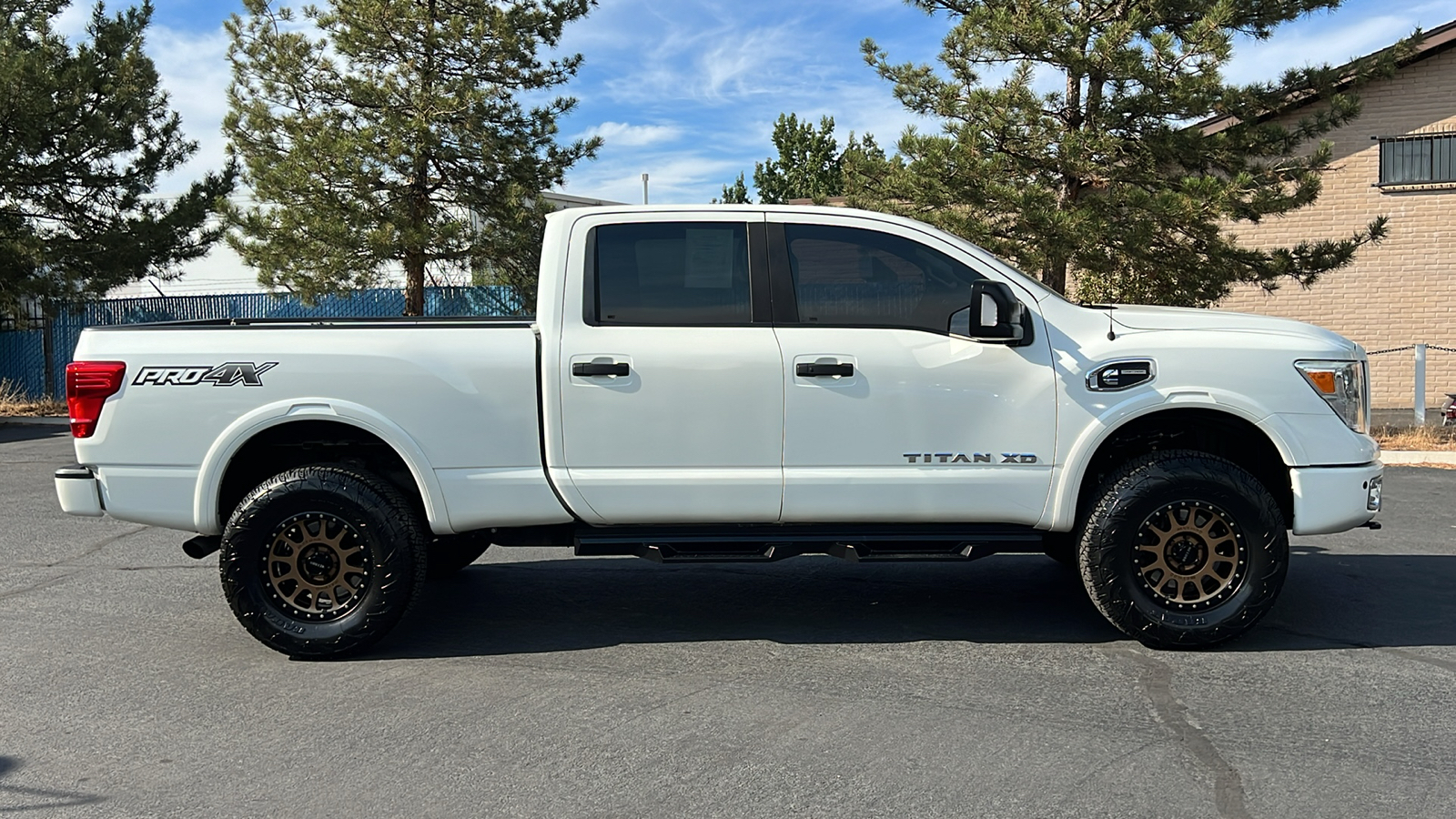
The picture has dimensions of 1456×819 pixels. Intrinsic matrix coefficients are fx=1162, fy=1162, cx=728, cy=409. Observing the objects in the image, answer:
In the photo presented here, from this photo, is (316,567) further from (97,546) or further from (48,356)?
(48,356)

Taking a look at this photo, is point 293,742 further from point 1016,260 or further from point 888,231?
point 1016,260

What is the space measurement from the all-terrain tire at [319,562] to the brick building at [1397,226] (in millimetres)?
15878

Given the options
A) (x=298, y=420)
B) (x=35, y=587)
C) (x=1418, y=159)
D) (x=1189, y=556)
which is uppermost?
(x=1418, y=159)

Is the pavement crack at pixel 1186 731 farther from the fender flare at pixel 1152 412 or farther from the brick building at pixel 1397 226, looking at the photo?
the brick building at pixel 1397 226

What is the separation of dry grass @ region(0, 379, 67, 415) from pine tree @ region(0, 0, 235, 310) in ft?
5.79

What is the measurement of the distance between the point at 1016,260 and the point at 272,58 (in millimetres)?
12578

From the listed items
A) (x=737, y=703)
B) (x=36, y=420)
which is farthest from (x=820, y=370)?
(x=36, y=420)

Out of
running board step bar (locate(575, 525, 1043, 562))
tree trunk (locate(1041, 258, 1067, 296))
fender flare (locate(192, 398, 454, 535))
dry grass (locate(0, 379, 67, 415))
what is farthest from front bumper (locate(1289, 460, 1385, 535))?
dry grass (locate(0, 379, 67, 415))

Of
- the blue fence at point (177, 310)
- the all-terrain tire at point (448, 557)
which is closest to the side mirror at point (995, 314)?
the all-terrain tire at point (448, 557)

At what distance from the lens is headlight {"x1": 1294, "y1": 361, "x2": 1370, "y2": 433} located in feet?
17.5

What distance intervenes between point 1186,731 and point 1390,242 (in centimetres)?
1618

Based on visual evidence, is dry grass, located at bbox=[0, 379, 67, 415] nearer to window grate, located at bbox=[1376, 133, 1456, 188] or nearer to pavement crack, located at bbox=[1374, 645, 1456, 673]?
pavement crack, located at bbox=[1374, 645, 1456, 673]

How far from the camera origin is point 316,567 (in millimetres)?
5363

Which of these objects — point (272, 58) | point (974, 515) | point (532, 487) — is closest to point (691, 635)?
point (532, 487)
